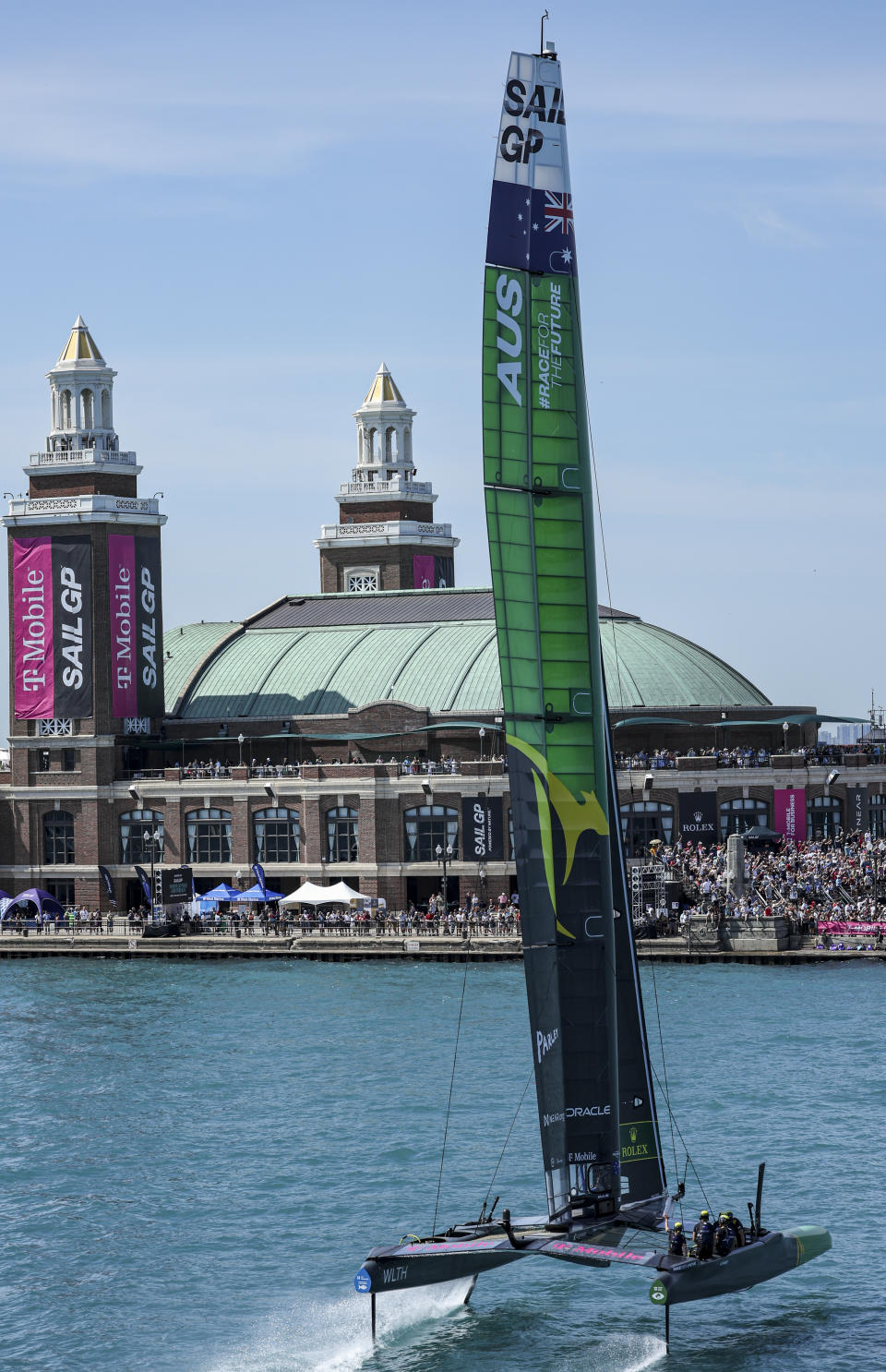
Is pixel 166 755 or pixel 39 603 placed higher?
pixel 39 603

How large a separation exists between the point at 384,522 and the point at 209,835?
132ft

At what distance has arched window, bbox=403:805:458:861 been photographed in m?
104

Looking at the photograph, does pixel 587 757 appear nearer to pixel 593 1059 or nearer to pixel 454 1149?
pixel 593 1059

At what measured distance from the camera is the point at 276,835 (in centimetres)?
10781

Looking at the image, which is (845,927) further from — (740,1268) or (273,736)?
(740,1268)

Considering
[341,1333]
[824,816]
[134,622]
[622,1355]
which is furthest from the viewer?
[134,622]

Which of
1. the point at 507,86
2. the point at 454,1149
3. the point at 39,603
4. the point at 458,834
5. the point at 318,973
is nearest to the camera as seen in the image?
the point at 507,86

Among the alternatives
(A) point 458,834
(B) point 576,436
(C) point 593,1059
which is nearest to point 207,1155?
(C) point 593,1059

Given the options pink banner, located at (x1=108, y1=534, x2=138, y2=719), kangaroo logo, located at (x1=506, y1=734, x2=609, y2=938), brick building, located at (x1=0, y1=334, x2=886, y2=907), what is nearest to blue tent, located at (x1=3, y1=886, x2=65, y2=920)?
brick building, located at (x1=0, y1=334, x2=886, y2=907)

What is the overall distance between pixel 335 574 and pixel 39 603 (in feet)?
120

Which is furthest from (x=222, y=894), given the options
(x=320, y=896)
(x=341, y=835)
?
(x=341, y=835)

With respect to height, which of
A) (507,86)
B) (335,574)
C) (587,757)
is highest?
(335,574)

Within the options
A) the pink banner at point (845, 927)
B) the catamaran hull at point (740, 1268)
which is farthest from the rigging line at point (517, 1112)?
the pink banner at point (845, 927)

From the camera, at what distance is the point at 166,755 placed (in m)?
117
